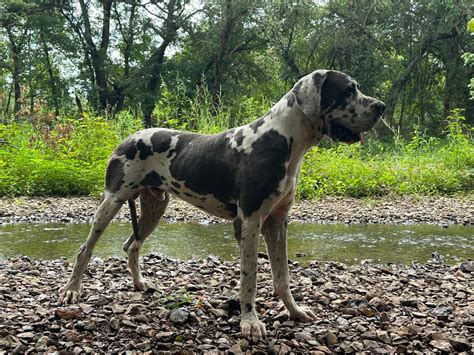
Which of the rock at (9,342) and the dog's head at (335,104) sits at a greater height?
the dog's head at (335,104)

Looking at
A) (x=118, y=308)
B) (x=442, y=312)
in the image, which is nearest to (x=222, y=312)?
(x=118, y=308)

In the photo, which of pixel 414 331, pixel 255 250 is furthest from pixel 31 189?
pixel 414 331

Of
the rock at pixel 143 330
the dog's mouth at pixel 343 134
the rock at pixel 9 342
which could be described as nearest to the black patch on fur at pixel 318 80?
the dog's mouth at pixel 343 134

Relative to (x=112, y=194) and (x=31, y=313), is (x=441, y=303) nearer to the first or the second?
(x=112, y=194)

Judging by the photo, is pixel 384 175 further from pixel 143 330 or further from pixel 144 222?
pixel 143 330

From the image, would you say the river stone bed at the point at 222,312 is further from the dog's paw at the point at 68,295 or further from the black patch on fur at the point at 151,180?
the black patch on fur at the point at 151,180

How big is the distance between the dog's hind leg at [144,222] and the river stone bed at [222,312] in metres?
0.15

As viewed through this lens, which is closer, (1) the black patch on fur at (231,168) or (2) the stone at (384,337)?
(2) the stone at (384,337)

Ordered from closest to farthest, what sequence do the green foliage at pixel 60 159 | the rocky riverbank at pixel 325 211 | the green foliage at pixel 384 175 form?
the rocky riverbank at pixel 325 211 → the green foliage at pixel 60 159 → the green foliage at pixel 384 175

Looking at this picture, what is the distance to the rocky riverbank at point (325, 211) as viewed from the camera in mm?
9195

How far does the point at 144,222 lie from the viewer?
4.50 metres

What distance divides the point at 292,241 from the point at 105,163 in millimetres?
5381

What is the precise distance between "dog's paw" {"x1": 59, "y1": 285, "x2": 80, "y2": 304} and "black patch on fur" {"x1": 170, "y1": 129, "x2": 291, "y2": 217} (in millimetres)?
1255

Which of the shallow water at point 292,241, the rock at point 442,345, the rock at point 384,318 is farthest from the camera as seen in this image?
the shallow water at point 292,241
